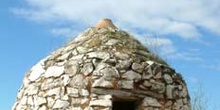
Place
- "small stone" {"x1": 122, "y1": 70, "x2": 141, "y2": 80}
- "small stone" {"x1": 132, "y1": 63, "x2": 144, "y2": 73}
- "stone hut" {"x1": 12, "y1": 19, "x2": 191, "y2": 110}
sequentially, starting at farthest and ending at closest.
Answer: "small stone" {"x1": 132, "y1": 63, "x2": 144, "y2": 73} < "small stone" {"x1": 122, "y1": 70, "x2": 141, "y2": 80} < "stone hut" {"x1": 12, "y1": 19, "x2": 191, "y2": 110}

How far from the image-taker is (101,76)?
284 inches

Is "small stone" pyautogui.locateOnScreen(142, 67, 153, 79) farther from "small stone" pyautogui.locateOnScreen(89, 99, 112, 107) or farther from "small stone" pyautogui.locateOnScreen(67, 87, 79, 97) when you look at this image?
"small stone" pyautogui.locateOnScreen(67, 87, 79, 97)

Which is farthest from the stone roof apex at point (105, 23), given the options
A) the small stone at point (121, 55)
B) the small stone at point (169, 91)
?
the small stone at point (169, 91)

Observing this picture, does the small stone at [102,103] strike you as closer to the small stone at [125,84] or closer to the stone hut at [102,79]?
the stone hut at [102,79]

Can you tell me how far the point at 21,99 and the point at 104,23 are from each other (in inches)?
77.1

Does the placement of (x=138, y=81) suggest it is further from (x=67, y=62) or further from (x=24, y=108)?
(x=24, y=108)

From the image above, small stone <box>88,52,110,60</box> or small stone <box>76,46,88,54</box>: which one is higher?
small stone <box>76,46,88,54</box>

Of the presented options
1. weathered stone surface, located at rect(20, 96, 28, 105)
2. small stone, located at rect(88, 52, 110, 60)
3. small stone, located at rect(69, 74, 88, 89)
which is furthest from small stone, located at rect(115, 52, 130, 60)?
weathered stone surface, located at rect(20, 96, 28, 105)

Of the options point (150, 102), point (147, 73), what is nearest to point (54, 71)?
point (147, 73)

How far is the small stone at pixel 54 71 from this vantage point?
749 centimetres

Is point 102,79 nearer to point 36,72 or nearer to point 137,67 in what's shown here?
point 137,67

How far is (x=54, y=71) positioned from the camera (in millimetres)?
7570

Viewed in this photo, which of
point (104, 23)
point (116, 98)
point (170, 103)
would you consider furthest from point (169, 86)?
point (104, 23)

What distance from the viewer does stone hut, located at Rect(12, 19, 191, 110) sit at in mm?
7195
